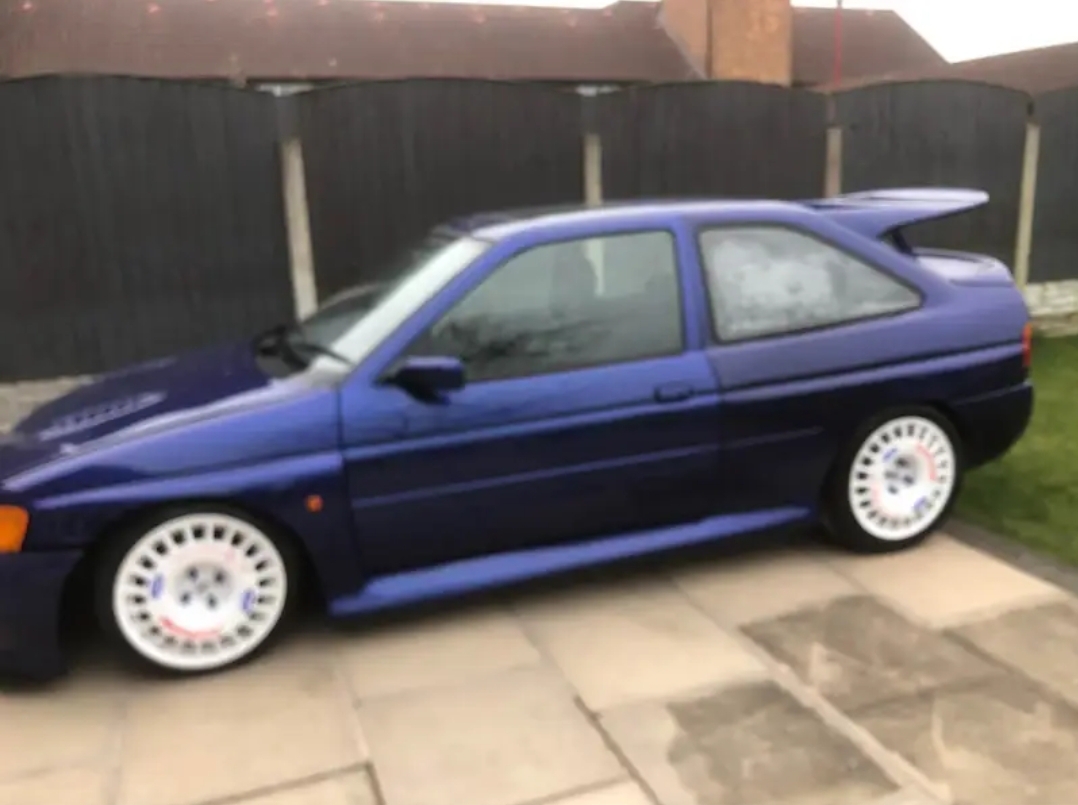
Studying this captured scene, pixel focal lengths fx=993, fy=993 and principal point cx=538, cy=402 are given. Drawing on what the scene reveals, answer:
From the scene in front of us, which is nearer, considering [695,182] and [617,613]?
[617,613]

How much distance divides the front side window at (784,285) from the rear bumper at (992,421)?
57cm

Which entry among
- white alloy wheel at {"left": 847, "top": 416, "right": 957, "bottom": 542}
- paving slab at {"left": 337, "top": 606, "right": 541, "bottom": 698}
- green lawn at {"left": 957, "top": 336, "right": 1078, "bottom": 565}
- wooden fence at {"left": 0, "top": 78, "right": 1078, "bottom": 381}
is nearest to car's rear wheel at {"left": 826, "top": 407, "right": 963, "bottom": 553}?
white alloy wheel at {"left": 847, "top": 416, "right": 957, "bottom": 542}

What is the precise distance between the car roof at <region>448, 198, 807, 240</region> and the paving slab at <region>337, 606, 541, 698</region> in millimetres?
1555

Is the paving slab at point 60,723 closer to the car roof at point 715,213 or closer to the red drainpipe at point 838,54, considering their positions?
the car roof at point 715,213

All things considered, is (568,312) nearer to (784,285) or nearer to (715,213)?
(715,213)

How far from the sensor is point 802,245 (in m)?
4.30

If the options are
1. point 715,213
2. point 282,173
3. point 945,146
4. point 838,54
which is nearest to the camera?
point 715,213

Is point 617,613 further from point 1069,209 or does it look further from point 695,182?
point 1069,209

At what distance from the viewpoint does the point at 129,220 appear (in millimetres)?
6574

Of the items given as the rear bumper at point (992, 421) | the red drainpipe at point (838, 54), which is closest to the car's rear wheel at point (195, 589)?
the rear bumper at point (992, 421)

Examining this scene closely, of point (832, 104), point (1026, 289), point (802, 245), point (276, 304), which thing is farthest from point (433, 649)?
point (1026, 289)

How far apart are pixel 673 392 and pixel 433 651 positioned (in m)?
1.38

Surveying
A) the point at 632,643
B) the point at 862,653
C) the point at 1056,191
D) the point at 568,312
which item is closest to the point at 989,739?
the point at 862,653

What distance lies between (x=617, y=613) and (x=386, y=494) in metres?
1.08
